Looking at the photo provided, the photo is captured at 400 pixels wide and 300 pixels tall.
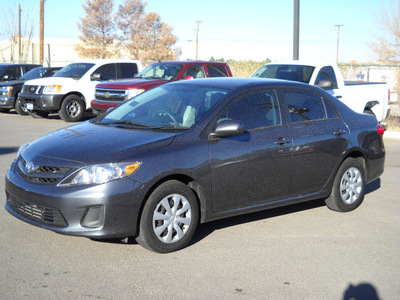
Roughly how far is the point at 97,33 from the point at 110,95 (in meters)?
46.3

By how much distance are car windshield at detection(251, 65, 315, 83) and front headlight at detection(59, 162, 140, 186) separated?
8.67 meters

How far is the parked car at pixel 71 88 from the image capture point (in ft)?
54.9

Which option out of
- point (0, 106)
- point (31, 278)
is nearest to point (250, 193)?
point (31, 278)

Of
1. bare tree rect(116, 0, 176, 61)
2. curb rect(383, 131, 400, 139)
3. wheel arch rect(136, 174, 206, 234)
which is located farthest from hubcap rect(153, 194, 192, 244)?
bare tree rect(116, 0, 176, 61)

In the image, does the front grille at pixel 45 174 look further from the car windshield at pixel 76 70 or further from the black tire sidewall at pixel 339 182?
the car windshield at pixel 76 70

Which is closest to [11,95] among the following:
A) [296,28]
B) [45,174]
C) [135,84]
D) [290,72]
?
[135,84]

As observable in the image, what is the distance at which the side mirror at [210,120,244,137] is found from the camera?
18.2ft

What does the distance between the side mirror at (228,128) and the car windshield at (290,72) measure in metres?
7.65

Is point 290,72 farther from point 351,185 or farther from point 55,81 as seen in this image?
point 55,81

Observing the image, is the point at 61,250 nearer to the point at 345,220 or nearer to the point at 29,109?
the point at 345,220

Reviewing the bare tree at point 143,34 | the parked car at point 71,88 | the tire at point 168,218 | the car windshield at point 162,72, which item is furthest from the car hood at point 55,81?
the bare tree at point 143,34

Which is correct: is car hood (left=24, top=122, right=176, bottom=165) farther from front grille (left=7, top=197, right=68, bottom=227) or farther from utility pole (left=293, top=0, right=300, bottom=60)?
utility pole (left=293, top=0, right=300, bottom=60)

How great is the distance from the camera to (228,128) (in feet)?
18.2

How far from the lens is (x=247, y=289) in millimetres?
4512
